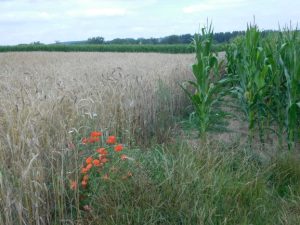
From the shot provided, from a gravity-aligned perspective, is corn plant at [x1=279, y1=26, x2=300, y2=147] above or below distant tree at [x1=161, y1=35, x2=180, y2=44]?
below

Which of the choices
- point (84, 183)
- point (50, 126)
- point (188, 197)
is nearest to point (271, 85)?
point (188, 197)

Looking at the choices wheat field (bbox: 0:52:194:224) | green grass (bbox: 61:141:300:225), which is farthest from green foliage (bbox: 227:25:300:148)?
green grass (bbox: 61:141:300:225)

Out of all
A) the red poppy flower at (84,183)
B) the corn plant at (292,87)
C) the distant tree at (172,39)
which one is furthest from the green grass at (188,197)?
the distant tree at (172,39)

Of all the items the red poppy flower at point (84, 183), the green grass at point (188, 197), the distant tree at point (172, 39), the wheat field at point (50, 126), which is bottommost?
the green grass at point (188, 197)

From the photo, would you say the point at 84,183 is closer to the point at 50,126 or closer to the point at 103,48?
the point at 50,126

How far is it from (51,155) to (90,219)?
0.67 metres

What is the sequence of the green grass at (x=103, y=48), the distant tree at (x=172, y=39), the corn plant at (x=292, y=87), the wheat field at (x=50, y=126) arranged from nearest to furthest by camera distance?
the wheat field at (x=50, y=126) < the corn plant at (x=292, y=87) < the green grass at (x=103, y=48) < the distant tree at (x=172, y=39)

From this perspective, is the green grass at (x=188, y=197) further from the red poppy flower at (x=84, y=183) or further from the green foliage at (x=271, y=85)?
the green foliage at (x=271, y=85)

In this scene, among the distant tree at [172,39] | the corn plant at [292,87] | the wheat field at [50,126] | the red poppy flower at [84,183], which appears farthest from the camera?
the distant tree at [172,39]

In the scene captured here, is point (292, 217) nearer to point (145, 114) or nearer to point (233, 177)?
point (233, 177)

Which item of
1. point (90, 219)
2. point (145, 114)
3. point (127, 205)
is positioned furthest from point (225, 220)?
point (145, 114)

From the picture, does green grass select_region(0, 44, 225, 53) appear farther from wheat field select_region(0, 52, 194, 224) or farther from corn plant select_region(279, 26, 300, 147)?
wheat field select_region(0, 52, 194, 224)

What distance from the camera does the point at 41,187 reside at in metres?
3.11

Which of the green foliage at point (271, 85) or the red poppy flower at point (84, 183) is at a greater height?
the green foliage at point (271, 85)
